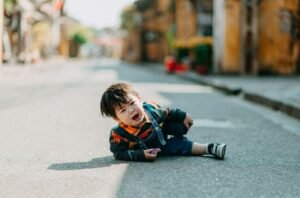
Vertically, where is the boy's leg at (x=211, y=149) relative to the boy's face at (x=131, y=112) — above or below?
below

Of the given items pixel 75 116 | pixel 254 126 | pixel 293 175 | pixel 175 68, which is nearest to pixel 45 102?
pixel 75 116

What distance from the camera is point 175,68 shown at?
→ 85.0ft

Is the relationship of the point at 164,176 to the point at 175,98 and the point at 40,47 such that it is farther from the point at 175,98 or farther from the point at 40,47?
the point at 40,47

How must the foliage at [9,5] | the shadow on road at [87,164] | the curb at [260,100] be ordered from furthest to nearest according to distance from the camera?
the foliage at [9,5]
the curb at [260,100]
the shadow on road at [87,164]

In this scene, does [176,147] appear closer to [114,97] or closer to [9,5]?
[114,97]

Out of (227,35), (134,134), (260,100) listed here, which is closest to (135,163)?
(134,134)

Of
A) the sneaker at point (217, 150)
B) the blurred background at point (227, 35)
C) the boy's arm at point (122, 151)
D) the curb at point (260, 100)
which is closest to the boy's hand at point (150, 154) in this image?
the boy's arm at point (122, 151)

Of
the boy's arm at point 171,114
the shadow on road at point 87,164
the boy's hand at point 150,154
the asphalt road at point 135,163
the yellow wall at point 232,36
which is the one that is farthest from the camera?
the yellow wall at point 232,36

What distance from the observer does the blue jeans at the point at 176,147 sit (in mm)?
4957

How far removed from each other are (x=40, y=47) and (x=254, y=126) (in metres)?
55.0

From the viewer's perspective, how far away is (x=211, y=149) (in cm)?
489

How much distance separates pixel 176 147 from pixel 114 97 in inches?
30.8

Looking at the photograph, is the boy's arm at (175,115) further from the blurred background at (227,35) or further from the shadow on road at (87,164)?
the blurred background at (227,35)

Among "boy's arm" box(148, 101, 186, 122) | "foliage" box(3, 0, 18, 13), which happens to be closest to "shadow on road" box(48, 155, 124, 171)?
"boy's arm" box(148, 101, 186, 122)
